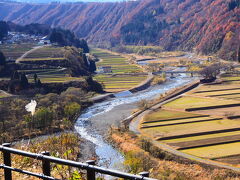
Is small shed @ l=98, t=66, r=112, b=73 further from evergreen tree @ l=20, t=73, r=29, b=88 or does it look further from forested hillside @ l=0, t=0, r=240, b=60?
evergreen tree @ l=20, t=73, r=29, b=88

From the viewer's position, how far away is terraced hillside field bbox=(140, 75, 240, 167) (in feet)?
126

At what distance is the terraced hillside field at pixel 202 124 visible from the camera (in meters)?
38.4

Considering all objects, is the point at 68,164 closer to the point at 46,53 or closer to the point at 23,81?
the point at 23,81

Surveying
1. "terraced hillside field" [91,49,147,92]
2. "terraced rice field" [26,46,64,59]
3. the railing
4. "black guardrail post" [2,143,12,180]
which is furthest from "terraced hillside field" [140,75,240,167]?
"terraced rice field" [26,46,64,59]

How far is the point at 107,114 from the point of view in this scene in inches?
2188

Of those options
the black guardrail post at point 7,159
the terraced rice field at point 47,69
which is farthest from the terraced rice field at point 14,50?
the black guardrail post at point 7,159

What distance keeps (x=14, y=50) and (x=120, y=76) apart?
81.0 feet

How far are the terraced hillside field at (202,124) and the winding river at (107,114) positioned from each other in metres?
5.50

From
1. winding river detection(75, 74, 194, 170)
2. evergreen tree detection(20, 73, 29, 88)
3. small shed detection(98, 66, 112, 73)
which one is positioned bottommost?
winding river detection(75, 74, 194, 170)

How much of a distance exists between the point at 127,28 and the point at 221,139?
152236 millimetres

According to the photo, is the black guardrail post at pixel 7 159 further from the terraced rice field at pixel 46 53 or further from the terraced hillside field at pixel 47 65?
the terraced rice field at pixel 46 53

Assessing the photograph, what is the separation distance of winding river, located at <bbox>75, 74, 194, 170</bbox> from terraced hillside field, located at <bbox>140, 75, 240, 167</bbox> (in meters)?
5.50

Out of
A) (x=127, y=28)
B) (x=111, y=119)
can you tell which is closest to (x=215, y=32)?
(x=127, y=28)

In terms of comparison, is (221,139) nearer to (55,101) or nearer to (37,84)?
(55,101)
